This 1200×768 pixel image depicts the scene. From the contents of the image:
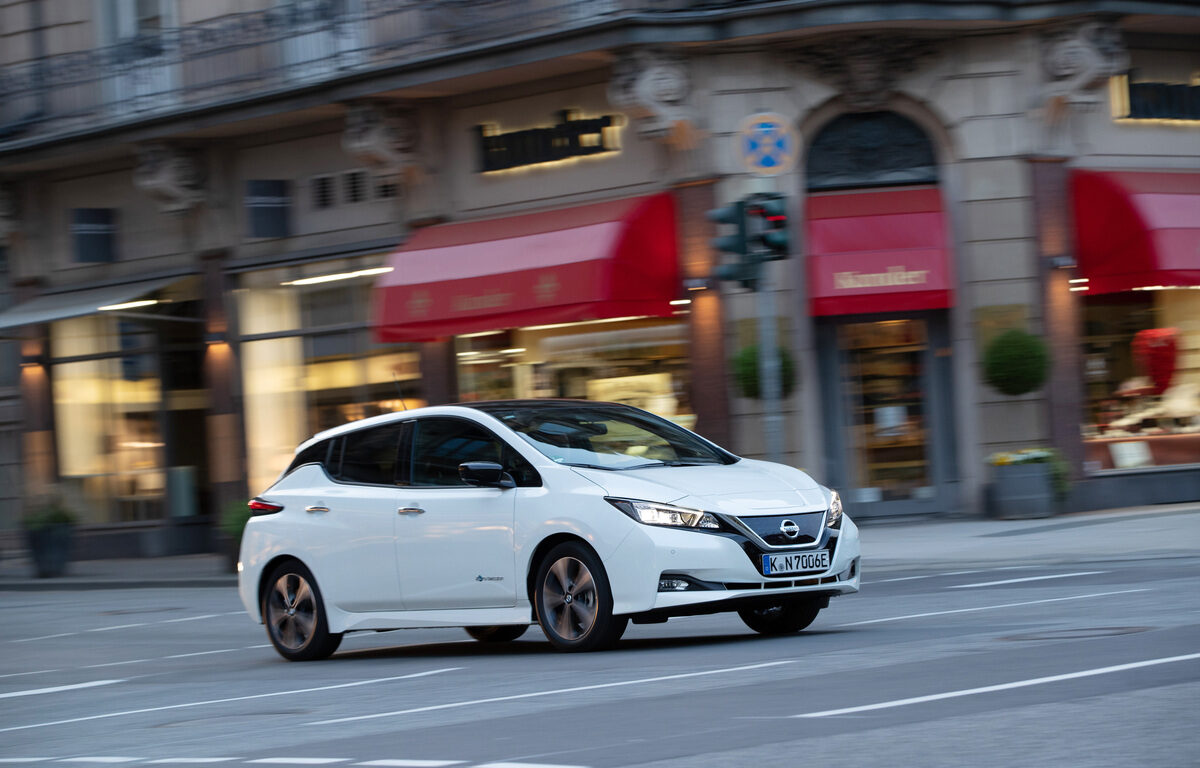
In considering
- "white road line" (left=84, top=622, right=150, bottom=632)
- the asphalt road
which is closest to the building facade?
"white road line" (left=84, top=622, right=150, bottom=632)

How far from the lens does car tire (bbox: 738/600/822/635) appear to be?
10062 millimetres

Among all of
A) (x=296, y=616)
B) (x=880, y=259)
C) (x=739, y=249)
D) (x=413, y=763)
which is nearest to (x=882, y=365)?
(x=880, y=259)

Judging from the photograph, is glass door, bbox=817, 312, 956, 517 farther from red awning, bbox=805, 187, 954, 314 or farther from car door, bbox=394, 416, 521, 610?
car door, bbox=394, 416, 521, 610

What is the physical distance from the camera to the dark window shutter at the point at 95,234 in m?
26.2

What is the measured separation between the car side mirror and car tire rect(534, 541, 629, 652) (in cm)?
54

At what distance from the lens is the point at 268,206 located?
2406 centimetres

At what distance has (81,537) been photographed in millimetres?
26891

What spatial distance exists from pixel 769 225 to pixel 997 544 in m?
3.91

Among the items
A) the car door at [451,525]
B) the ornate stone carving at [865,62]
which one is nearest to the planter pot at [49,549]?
the ornate stone carving at [865,62]

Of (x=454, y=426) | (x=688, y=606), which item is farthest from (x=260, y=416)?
(x=688, y=606)

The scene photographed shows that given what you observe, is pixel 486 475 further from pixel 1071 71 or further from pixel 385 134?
pixel 385 134

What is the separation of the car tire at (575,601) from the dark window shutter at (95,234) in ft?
60.6

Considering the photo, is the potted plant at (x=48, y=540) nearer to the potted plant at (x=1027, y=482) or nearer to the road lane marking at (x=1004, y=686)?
the potted plant at (x=1027, y=482)

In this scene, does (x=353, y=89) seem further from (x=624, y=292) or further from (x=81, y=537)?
(x=81, y=537)
